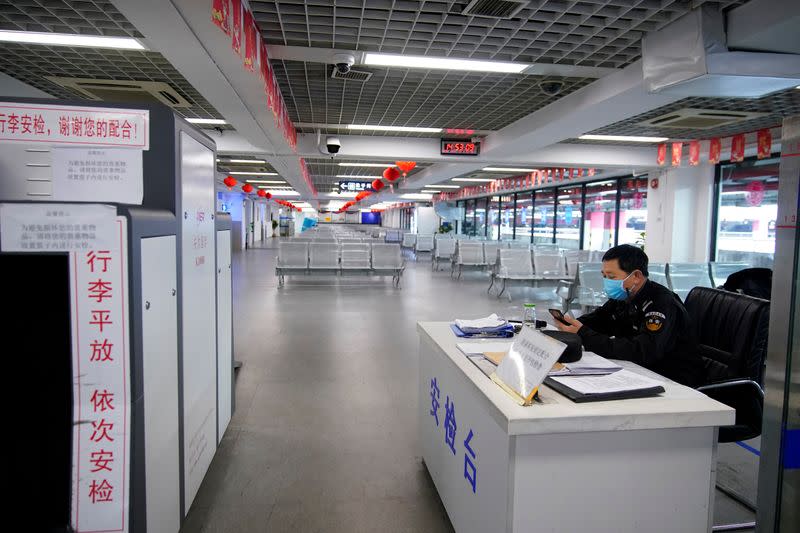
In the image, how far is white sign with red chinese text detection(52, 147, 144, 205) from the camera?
1.82 m

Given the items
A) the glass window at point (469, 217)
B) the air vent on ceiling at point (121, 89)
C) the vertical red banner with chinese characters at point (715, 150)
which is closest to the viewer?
the air vent on ceiling at point (121, 89)

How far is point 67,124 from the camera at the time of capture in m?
1.87

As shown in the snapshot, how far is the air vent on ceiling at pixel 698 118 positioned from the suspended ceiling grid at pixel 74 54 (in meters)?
6.32

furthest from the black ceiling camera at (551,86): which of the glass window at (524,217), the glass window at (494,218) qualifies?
the glass window at (494,218)

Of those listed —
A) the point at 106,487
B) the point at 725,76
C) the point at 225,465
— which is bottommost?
the point at 225,465

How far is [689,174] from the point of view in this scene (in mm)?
9453

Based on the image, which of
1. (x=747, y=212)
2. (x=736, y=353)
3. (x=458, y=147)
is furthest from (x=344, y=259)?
(x=736, y=353)

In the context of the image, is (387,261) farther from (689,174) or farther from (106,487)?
(106,487)

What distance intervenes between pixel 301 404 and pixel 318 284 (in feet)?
24.2

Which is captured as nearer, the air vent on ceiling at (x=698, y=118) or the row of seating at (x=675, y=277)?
the air vent on ceiling at (x=698, y=118)

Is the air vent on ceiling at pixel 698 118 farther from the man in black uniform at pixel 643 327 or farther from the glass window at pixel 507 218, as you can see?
the glass window at pixel 507 218

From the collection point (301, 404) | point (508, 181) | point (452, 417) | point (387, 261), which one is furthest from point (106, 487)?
point (508, 181)

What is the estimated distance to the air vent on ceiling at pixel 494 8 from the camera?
337cm

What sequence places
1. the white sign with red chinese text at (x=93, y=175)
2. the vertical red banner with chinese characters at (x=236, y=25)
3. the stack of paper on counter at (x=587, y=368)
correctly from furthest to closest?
1. the vertical red banner with chinese characters at (x=236, y=25)
2. the stack of paper on counter at (x=587, y=368)
3. the white sign with red chinese text at (x=93, y=175)
